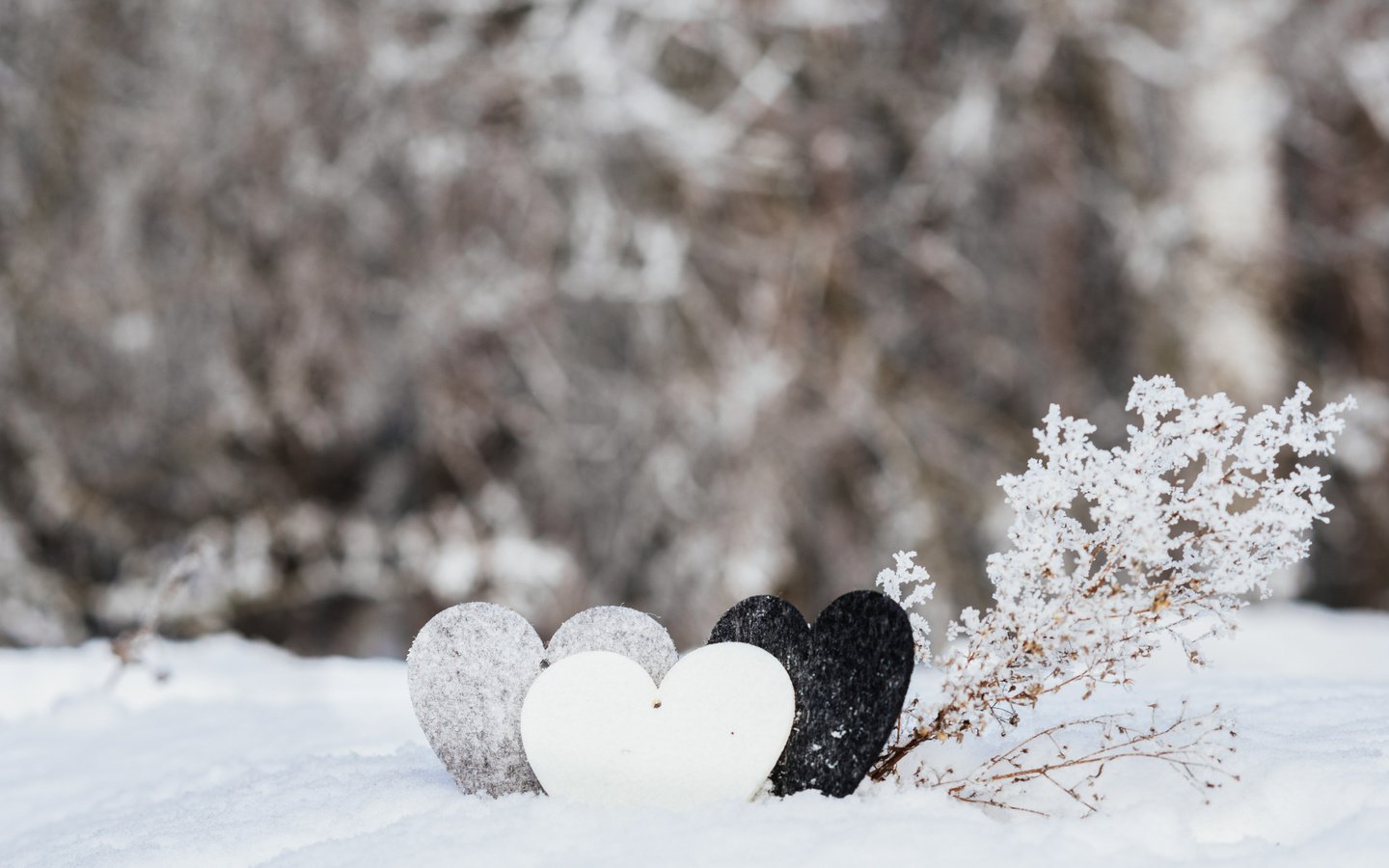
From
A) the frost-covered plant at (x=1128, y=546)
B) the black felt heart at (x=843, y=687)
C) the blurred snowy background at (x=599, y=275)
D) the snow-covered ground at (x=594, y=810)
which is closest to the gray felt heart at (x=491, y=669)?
the snow-covered ground at (x=594, y=810)

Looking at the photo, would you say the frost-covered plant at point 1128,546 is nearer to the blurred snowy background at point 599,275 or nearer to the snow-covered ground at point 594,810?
the snow-covered ground at point 594,810

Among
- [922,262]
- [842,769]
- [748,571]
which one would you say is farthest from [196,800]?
[922,262]

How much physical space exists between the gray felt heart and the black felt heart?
0.15m

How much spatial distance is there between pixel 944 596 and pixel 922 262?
1.20 m

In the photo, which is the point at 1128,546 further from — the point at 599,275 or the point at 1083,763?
the point at 599,275

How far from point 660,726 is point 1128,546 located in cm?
44

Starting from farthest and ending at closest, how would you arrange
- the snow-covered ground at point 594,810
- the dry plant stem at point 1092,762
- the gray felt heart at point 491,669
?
the gray felt heart at point 491,669
the dry plant stem at point 1092,762
the snow-covered ground at point 594,810

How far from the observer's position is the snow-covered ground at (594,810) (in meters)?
0.95

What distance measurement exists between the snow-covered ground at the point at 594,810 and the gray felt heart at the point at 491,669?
0.05 metres

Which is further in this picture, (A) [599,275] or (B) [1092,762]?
(A) [599,275]

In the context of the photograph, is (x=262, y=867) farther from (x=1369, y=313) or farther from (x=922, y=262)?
(x=1369, y=313)

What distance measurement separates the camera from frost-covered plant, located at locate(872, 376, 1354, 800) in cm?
108

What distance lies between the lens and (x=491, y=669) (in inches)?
47.7

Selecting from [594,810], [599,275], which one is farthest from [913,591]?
[599,275]
